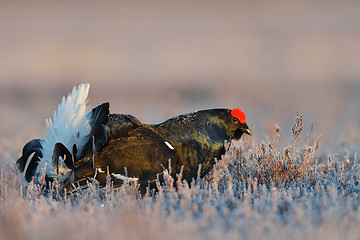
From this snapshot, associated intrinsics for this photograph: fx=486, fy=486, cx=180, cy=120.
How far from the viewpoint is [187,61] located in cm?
2759

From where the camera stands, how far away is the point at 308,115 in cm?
1152

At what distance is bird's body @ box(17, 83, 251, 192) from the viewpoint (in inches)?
155

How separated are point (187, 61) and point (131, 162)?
23939 millimetres

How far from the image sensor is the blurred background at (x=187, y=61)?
459 inches

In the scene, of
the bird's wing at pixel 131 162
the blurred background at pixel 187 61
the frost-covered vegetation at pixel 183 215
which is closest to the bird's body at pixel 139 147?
the bird's wing at pixel 131 162

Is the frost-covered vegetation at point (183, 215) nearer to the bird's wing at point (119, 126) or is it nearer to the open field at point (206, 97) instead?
the open field at point (206, 97)

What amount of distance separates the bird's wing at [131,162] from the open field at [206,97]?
14 centimetres

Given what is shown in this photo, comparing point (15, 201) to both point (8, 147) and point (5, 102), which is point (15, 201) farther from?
point (5, 102)

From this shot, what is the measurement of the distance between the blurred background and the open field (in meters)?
0.08

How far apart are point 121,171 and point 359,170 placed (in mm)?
2208

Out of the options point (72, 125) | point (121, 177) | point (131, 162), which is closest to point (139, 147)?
point (131, 162)

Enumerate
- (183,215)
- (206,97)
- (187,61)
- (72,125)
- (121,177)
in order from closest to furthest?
(183,215) → (121,177) → (72,125) → (206,97) → (187,61)

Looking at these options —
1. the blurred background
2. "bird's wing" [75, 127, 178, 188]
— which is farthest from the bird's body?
the blurred background

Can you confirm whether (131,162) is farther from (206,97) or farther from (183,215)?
(206,97)
